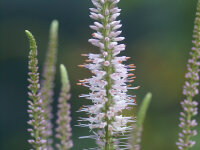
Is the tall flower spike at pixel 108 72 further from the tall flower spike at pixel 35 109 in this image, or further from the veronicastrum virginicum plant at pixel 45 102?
the tall flower spike at pixel 35 109

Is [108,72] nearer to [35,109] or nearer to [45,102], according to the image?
[45,102]

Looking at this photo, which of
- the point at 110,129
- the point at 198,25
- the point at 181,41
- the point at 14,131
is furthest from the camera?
the point at 181,41

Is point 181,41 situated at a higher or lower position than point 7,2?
lower

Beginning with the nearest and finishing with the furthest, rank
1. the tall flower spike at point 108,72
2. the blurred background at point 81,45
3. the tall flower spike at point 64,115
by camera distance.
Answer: the tall flower spike at point 64,115
the tall flower spike at point 108,72
the blurred background at point 81,45

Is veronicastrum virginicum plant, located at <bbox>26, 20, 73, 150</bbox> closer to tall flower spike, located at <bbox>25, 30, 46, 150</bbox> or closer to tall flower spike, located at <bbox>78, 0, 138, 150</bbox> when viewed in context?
tall flower spike, located at <bbox>25, 30, 46, 150</bbox>

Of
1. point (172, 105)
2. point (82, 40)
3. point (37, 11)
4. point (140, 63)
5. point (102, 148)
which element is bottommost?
point (102, 148)

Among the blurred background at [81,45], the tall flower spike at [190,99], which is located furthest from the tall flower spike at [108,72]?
the blurred background at [81,45]

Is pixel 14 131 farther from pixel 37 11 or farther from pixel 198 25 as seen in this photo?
pixel 198 25

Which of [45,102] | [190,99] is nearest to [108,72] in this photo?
[45,102]

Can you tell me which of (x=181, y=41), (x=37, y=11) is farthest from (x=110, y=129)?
(x=37, y=11)
